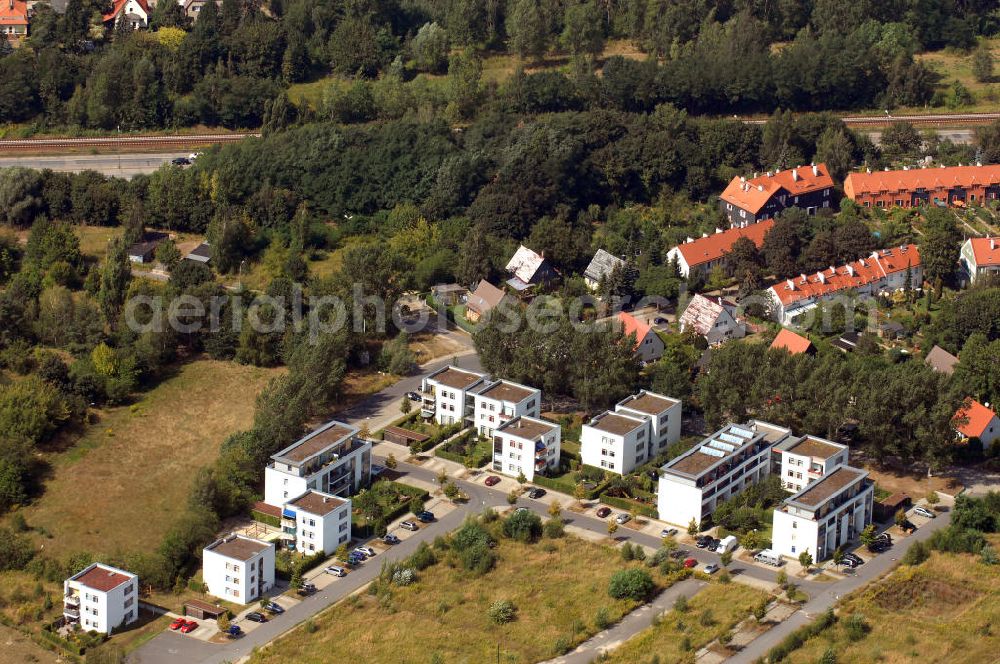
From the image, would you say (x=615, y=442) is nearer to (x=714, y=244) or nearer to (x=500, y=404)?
(x=500, y=404)

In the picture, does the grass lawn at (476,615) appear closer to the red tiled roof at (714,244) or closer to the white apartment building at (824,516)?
the white apartment building at (824,516)

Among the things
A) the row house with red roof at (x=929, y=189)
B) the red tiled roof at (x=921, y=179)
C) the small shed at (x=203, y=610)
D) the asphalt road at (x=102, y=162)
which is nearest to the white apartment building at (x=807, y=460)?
the small shed at (x=203, y=610)

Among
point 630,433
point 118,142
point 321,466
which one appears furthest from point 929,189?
point 118,142

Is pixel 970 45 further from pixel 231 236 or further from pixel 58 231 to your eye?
pixel 58 231

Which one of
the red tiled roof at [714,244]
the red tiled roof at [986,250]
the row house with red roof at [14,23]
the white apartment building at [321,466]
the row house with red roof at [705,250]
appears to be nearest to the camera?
the white apartment building at [321,466]

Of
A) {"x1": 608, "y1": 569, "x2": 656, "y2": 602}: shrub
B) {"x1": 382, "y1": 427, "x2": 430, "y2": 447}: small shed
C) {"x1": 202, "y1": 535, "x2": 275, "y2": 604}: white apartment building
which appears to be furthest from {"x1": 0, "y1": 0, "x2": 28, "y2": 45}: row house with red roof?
{"x1": 608, "y1": 569, "x2": 656, "y2": 602}: shrub
